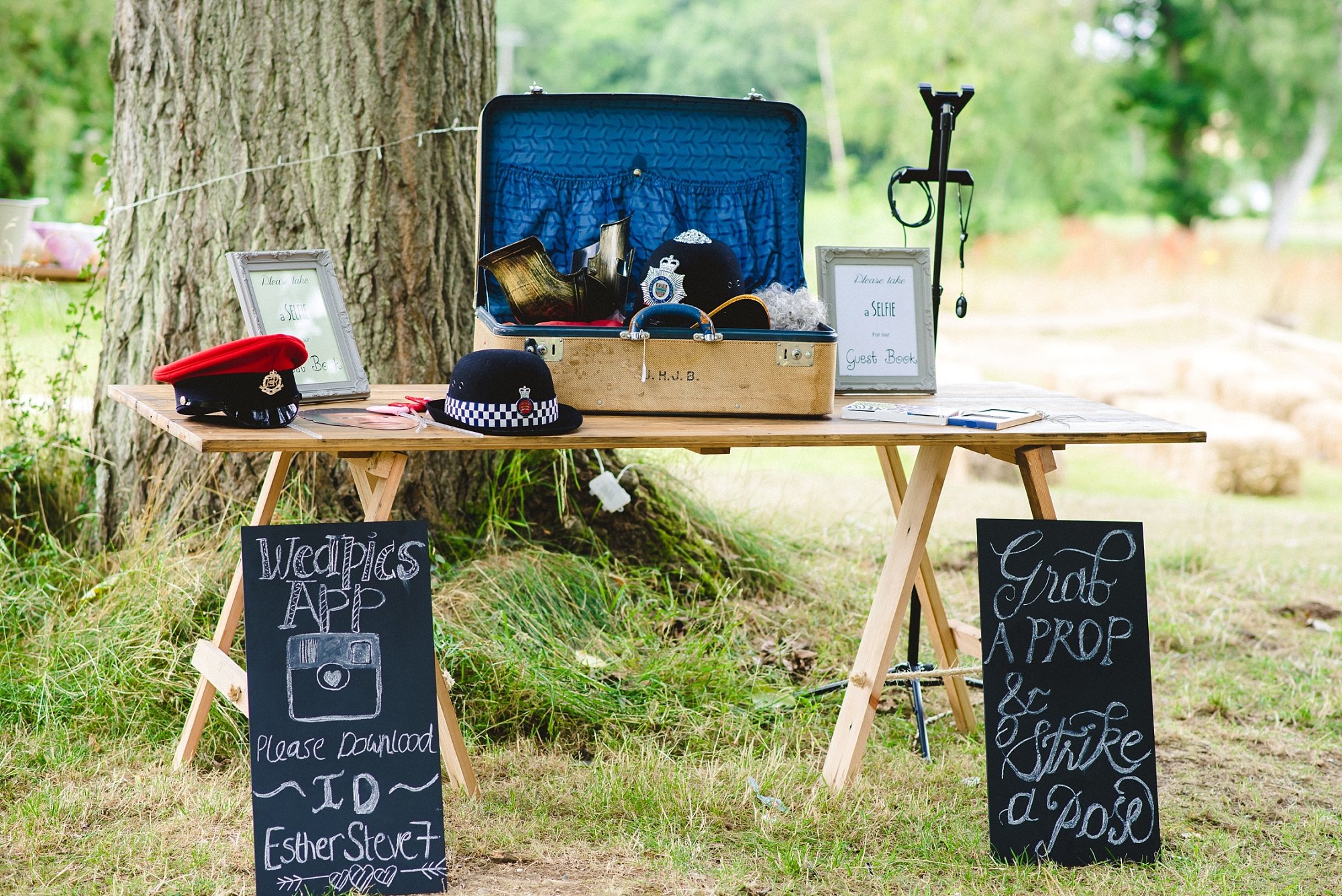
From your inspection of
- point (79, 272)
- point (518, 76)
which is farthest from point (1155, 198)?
point (79, 272)

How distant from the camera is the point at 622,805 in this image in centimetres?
270

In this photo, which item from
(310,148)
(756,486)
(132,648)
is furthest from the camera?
(756,486)

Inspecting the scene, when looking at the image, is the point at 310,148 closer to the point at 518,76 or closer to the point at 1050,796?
the point at 1050,796

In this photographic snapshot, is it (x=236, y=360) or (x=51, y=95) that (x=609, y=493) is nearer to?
(x=236, y=360)


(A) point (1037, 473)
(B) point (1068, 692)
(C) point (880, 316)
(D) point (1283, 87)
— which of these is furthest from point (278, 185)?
(D) point (1283, 87)

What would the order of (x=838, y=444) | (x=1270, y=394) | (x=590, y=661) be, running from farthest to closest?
(x=1270, y=394), (x=590, y=661), (x=838, y=444)

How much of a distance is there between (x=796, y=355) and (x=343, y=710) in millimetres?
1144

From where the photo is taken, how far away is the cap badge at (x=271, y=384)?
2168 mm

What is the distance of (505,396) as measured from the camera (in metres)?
2.17

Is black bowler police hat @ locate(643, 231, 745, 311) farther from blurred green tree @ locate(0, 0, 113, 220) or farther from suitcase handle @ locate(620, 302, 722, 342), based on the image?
blurred green tree @ locate(0, 0, 113, 220)

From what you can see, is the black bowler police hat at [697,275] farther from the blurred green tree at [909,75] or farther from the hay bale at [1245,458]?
the blurred green tree at [909,75]

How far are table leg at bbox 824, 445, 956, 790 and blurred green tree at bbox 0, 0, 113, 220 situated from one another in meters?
11.1

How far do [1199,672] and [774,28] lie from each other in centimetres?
2376

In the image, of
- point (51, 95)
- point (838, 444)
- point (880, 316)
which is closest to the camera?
point (838, 444)
